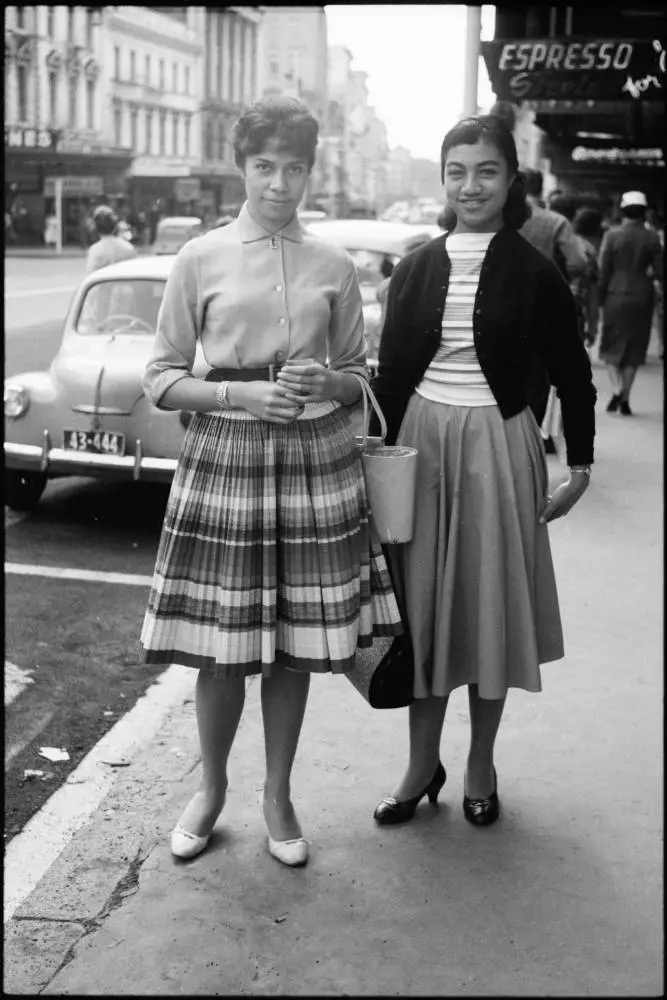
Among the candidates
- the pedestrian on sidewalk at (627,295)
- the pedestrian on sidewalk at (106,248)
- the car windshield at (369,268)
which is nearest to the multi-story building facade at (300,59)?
the pedestrian on sidewalk at (627,295)

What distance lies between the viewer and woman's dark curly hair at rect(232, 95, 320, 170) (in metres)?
2.91

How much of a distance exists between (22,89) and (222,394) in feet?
185

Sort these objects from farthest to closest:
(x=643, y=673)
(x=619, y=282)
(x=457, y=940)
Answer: (x=619, y=282) < (x=643, y=673) < (x=457, y=940)

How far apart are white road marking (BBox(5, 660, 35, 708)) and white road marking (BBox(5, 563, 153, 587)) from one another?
126 cm

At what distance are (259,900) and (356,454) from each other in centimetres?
114

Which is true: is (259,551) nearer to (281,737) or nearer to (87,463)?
(281,737)

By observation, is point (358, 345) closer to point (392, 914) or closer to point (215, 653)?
point (215, 653)

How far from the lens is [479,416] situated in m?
3.16

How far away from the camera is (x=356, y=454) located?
3145 mm

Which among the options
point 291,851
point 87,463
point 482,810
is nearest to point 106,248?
point 87,463

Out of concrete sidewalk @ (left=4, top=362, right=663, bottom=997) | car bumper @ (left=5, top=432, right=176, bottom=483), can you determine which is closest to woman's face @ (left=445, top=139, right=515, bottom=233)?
concrete sidewalk @ (left=4, top=362, right=663, bottom=997)

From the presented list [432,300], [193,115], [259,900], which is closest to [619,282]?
[432,300]

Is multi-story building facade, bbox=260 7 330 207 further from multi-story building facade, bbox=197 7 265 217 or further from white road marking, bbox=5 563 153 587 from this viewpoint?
white road marking, bbox=5 563 153 587

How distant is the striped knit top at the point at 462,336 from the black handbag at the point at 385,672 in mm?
Result: 661
